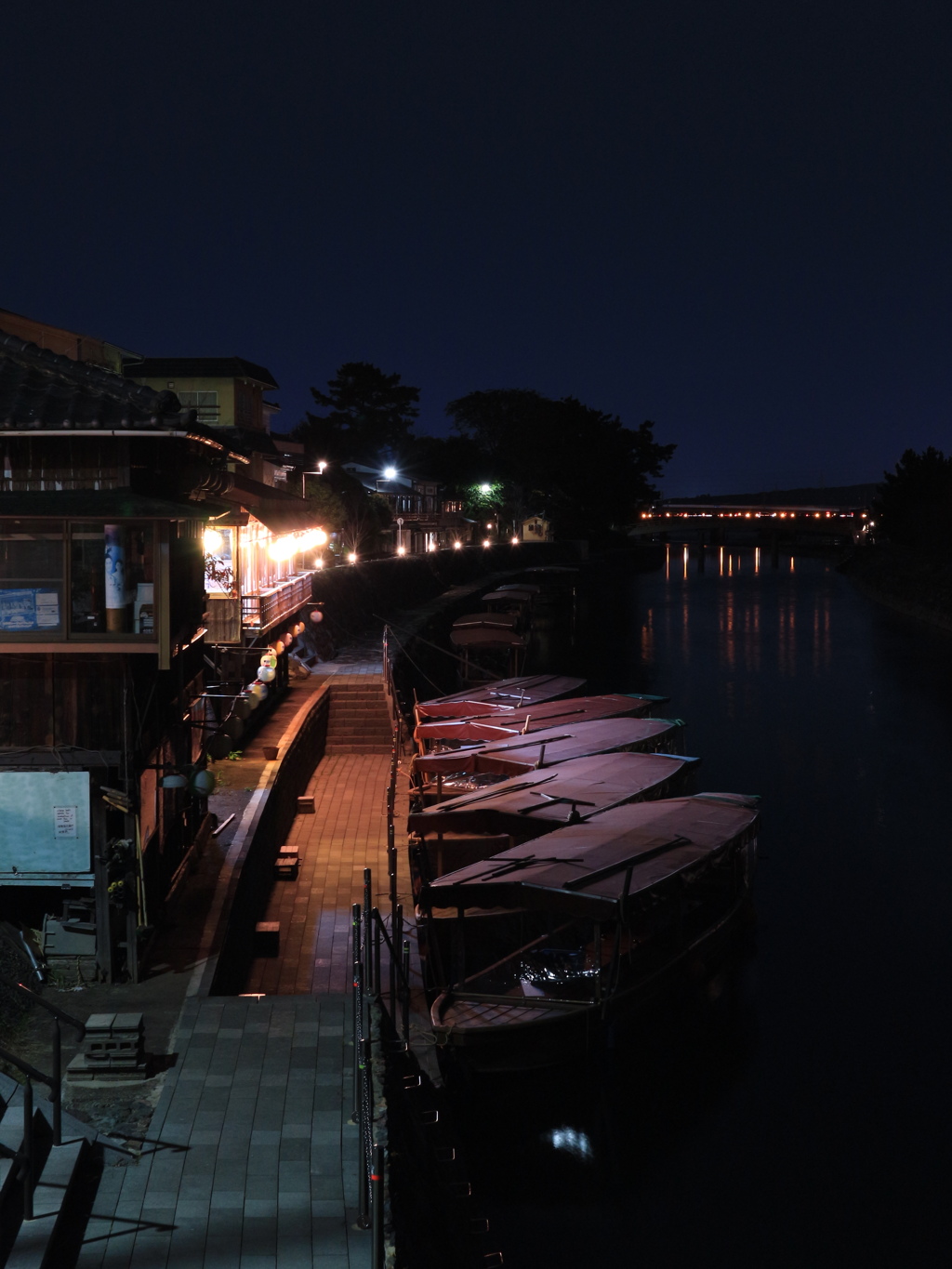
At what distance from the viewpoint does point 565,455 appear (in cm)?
10088

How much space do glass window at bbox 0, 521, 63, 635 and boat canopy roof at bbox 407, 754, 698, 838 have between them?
7420mm

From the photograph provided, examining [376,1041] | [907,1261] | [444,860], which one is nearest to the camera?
[376,1041]

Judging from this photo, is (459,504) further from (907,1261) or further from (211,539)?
(907,1261)

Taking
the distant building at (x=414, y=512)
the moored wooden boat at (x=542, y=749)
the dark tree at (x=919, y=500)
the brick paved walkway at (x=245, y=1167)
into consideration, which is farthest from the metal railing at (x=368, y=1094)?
the dark tree at (x=919, y=500)

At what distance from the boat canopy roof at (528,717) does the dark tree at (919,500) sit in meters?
64.2

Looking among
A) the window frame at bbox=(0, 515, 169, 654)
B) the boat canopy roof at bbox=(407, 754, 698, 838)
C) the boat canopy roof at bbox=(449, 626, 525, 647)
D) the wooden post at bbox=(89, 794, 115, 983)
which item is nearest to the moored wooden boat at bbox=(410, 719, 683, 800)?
the boat canopy roof at bbox=(407, 754, 698, 838)

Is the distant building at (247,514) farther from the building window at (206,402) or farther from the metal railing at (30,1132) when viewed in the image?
the metal railing at (30,1132)

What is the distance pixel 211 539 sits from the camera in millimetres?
19703

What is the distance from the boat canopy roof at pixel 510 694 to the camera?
2616cm

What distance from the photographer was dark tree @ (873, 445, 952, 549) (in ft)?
275

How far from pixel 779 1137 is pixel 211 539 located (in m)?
13.4

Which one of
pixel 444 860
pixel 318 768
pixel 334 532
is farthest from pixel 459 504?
pixel 444 860

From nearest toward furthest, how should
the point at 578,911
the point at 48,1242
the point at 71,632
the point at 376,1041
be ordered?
the point at 48,1242, the point at 376,1041, the point at 71,632, the point at 578,911

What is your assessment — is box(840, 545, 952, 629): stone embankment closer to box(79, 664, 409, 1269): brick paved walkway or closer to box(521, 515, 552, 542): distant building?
box(521, 515, 552, 542): distant building
